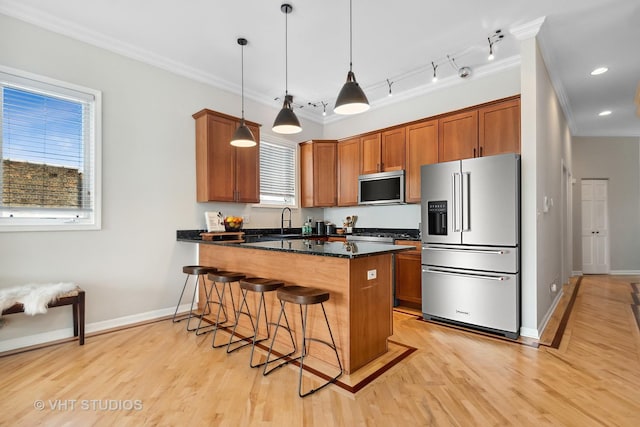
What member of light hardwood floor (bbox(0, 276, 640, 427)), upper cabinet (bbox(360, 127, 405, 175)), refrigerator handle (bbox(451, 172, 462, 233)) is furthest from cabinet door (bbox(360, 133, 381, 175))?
light hardwood floor (bbox(0, 276, 640, 427))

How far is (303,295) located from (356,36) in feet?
8.97

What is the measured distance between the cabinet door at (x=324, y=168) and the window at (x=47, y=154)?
121 inches

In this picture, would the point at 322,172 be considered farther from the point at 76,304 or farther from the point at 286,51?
the point at 76,304

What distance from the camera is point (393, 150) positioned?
15.4 ft

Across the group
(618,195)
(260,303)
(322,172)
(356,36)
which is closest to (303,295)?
(260,303)

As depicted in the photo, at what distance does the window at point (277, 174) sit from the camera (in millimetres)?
5184

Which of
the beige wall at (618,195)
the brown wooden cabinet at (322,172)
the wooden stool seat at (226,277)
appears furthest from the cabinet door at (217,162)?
the beige wall at (618,195)

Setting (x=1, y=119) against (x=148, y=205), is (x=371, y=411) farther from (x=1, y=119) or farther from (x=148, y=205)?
(x=1, y=119)

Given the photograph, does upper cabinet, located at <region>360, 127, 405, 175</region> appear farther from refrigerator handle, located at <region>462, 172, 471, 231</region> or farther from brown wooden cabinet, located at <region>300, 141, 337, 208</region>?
refrigerator handle, located at <region>462, 172, 471, 231</region>

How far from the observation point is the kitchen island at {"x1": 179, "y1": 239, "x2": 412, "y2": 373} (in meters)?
2.43

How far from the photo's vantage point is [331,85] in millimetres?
4676

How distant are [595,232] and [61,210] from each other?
924 cm

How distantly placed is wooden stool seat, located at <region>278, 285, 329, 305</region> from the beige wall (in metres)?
6.88

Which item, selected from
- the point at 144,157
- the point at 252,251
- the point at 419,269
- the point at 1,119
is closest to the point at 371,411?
A: the point at 252,251
